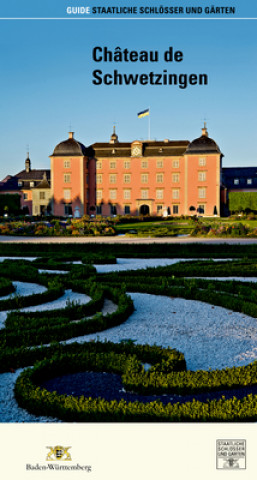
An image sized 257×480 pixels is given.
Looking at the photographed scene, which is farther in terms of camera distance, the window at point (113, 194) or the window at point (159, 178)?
the window at point (113, 194)

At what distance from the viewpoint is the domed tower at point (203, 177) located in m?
41.5

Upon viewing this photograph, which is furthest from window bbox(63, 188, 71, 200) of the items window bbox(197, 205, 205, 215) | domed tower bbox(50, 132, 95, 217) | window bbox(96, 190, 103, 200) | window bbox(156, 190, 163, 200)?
window bbox(197, 205, 205, 215)

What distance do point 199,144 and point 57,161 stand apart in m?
13.2

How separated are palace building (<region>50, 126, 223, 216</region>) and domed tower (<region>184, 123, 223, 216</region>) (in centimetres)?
9

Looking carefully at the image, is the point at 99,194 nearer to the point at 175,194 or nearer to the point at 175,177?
the point at 175,194

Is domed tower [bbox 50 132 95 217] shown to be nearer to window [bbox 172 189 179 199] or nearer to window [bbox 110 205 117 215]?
window [bbox 110 205 117 215]

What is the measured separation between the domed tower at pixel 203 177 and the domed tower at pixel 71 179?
9.17 metres

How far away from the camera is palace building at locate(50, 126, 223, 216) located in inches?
1684

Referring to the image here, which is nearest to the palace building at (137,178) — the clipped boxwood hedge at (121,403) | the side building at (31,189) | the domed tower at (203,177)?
the domed tower at (203,177)

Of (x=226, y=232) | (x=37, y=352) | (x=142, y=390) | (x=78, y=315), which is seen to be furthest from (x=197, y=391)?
(x=226, y=232)

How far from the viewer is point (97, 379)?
350cm

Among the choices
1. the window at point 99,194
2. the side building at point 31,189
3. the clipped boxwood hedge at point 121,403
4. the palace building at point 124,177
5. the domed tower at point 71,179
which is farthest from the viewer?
the side building at point 31,189
